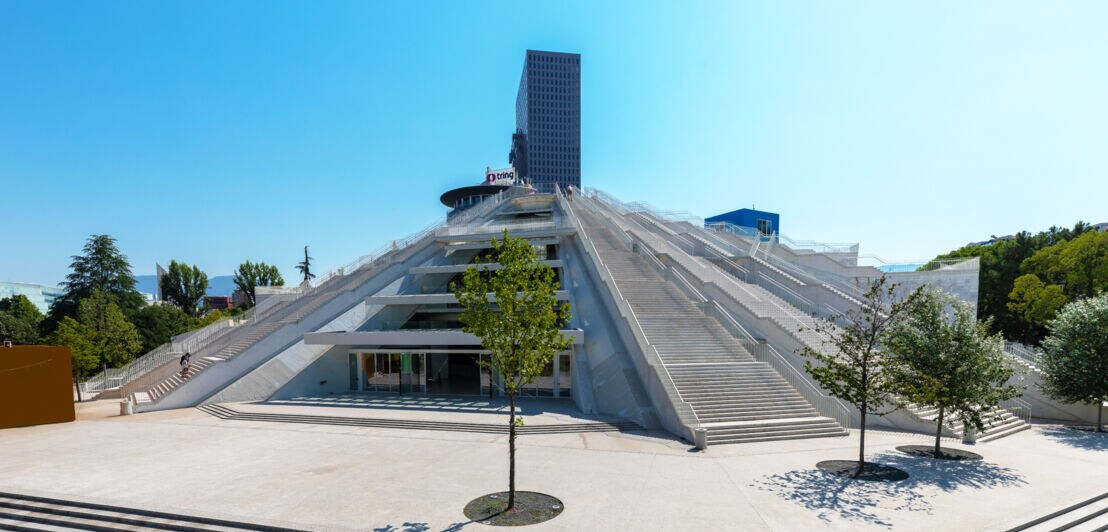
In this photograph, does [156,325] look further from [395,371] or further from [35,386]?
[395,371]

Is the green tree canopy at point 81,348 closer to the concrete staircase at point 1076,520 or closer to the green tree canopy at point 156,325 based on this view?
the green tree canopy at point 156,325

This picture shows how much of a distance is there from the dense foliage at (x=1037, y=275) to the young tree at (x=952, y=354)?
18.2 metres

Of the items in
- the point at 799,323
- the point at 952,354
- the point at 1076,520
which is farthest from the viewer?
the point at 799,323

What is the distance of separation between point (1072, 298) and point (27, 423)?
Answer: 60209 mm

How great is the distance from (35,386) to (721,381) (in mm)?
26390

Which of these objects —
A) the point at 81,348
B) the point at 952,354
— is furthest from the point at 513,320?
the point at 81,348

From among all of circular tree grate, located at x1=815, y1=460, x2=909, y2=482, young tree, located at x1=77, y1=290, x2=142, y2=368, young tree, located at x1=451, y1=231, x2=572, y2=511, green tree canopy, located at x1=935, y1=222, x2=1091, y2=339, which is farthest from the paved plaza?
green tree canopy, located at x1=935, y1=222, x2=1091, y2=339

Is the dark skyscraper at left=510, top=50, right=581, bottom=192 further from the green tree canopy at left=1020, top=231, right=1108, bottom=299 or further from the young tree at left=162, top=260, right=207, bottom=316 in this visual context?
the green tree canopy at left=1020, top=231, right=1108, bottom=299

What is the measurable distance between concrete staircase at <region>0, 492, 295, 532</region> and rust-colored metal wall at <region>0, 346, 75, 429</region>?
35.8ft

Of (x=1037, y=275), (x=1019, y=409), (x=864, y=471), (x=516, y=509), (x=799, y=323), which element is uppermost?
(x=1037, y=275)

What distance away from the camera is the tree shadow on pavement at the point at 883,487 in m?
9.86

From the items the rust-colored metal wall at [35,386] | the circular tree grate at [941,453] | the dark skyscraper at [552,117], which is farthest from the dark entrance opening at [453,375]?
the dark skyscraper at [552,117]

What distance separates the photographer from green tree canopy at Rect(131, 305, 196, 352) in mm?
46375

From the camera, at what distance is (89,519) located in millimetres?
10141
